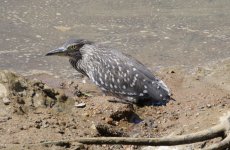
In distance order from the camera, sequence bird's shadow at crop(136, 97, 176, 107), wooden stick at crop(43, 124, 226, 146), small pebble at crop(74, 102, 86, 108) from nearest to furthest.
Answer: wooden stick at crop(43, 124, 226, 146) → small pebble at crop(74, 102, 86, 108) → bird's shadow at crop(136, 97, 176, 107)

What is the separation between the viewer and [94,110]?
23.1 feet

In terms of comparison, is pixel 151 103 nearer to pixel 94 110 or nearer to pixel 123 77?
pixel 123 77

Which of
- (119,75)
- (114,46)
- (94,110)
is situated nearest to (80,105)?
(94,110)

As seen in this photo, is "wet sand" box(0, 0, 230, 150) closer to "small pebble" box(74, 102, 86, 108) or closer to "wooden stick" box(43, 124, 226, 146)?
"small pebble" box(74, 102, 86, 108)

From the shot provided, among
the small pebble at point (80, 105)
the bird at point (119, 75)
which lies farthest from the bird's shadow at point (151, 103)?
the small pebble at point (80, 105)

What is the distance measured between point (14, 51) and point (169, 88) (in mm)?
2424

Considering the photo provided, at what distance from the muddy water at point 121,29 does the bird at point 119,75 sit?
18.5 inches

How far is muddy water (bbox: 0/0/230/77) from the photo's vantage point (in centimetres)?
878

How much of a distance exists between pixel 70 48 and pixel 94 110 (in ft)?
4.70

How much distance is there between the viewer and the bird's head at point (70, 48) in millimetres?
8094

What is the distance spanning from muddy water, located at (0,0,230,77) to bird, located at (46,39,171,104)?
469mm

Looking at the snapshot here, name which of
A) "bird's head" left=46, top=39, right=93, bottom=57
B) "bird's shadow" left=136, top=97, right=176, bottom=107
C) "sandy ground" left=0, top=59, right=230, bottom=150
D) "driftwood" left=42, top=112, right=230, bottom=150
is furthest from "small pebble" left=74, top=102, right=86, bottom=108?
"driftwood" left=42, top=112, right=230, bottom=150

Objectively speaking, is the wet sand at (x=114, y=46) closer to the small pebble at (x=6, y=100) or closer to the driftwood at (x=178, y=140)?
the small pebble at (x=6, y=100)

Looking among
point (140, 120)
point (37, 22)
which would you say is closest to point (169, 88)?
point (140, 120)
